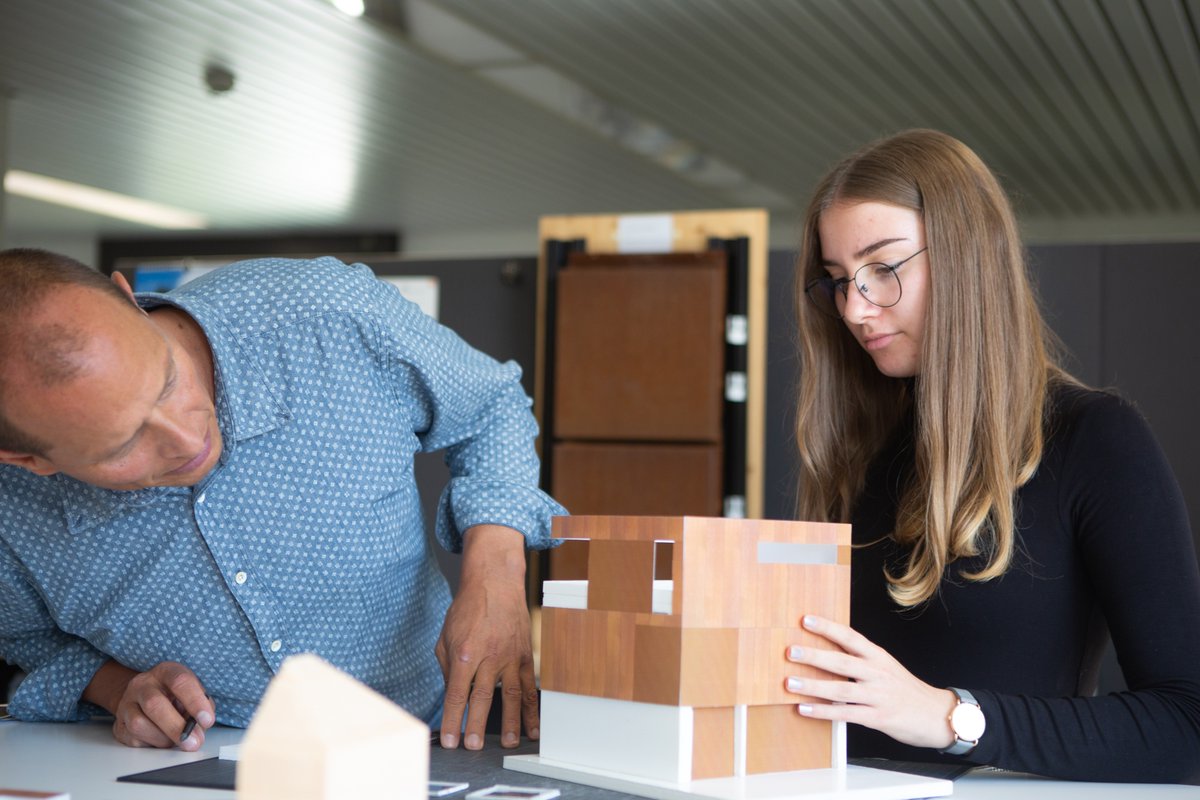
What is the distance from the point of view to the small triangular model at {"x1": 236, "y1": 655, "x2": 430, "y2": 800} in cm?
60

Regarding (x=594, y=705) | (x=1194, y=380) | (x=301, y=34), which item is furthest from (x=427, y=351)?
(x=301, y=34)

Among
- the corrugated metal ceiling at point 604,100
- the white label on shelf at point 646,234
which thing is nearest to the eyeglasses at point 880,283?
the white label on shelf at point 646,234

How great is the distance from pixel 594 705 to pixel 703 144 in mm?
6402

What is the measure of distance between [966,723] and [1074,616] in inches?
13.3

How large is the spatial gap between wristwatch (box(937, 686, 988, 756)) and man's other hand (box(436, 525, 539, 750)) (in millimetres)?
450

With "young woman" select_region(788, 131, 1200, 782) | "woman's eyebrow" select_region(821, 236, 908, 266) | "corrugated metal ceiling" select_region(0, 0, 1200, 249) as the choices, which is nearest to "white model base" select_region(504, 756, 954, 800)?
"young woman" select_region(788, 131, 1200, 782)

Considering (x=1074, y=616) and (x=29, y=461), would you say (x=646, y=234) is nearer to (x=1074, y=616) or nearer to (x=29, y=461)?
(x=1074, y=616)

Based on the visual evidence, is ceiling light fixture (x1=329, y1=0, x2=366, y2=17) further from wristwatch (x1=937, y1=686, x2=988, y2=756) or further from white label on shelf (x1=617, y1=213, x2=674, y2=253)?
wristwatch (x1=937, y1=686, x2=988, y2=756)

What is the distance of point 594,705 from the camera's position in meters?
1.11

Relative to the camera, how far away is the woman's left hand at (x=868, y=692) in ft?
3.59

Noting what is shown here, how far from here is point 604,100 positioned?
644 cm

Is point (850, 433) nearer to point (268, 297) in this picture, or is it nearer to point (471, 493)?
point (471, 493)

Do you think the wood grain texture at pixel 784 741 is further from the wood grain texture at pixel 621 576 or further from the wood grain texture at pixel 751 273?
the wood grain texture at pixel 751 273

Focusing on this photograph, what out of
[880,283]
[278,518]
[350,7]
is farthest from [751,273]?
[278,518]
